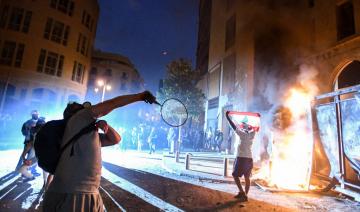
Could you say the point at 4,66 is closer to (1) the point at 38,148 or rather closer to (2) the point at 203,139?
(2) the point at 203,139

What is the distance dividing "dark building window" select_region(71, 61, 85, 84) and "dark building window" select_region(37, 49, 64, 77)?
1.95 m

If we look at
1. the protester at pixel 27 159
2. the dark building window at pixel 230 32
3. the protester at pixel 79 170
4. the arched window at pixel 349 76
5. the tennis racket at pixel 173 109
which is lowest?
the protester at pixel 27 159

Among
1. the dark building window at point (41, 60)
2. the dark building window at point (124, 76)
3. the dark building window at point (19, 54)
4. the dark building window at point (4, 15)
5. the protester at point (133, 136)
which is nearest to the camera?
the protester at point (133, 136)

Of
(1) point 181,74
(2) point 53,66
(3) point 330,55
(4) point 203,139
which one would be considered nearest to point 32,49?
(2) point 53,66

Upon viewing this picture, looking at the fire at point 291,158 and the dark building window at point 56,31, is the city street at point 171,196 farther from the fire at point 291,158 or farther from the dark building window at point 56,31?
the dark building window at point 56,31

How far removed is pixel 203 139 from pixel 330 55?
11494 mm

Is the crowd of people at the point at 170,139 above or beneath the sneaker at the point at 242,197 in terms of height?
above

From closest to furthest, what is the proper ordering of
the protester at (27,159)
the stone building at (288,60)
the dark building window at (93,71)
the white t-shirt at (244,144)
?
the white t-shirt at (244,144), the protester at (27,159), the stone building at (288,60), the dark building window at (93,71)

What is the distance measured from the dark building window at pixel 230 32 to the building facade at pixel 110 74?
35.3m

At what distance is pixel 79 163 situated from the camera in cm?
208

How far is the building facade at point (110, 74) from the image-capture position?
51375 millimetres

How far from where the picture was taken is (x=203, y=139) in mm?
20172

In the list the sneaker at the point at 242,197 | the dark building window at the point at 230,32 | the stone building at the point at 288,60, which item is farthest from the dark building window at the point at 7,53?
the sneaker at the point at 242,197

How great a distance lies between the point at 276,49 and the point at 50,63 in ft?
79.9
